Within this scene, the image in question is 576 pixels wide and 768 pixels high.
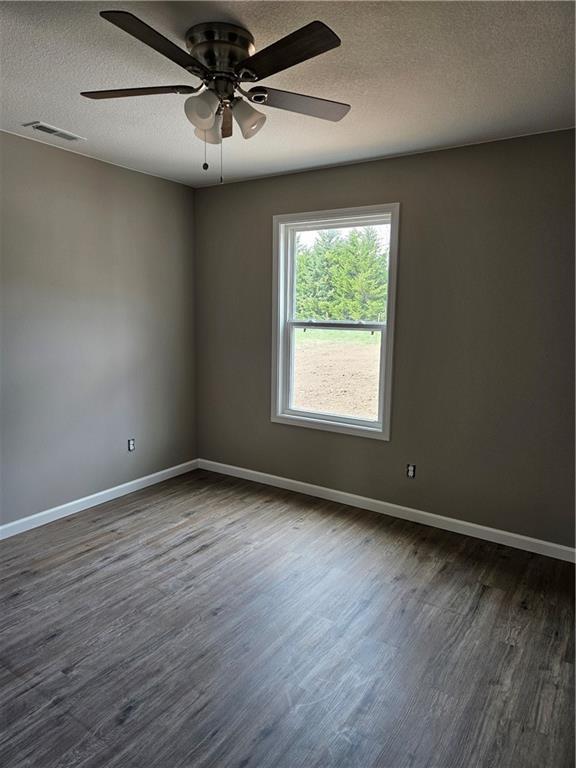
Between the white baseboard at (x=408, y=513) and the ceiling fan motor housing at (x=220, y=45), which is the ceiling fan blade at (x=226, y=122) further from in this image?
the white baseboard at (x=408, y=513)

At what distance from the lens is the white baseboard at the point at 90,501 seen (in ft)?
11.4

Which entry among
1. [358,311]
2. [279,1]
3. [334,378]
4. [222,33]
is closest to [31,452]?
[334,378]

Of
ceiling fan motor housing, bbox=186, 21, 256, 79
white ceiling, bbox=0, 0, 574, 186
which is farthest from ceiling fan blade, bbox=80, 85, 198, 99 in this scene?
white ceiling, bbox=0, 0, 574, 186

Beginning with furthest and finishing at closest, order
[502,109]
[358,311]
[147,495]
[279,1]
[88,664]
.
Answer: [147,495]
[358,311]
[502,109]
[88,664]
[279,1]

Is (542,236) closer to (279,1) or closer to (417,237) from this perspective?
(417,237)

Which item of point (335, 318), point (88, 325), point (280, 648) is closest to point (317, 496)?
point (335, 318)

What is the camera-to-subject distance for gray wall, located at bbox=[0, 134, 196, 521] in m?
3.40

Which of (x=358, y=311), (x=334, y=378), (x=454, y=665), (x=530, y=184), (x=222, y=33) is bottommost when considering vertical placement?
(x=454, y=665)

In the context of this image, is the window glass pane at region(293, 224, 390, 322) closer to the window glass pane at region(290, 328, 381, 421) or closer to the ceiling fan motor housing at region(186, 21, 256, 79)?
the window glass pane at region(290, 328, 381, 421)

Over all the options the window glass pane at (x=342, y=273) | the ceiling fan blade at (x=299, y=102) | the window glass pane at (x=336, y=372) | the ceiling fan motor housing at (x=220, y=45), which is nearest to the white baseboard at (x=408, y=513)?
the window glass pane at (x=336, y=372)

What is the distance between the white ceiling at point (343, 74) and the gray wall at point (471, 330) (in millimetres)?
287

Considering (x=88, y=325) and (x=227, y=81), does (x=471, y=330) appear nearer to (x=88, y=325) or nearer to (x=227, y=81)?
(x=227, y=81)

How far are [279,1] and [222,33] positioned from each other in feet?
0.91

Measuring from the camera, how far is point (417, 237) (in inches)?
141
